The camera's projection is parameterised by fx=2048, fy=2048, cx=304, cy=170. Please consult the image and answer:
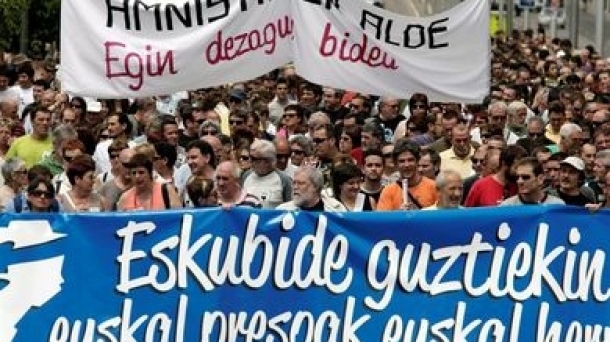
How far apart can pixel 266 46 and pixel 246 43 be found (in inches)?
5.4

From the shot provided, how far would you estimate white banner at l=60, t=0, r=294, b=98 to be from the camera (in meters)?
12.4

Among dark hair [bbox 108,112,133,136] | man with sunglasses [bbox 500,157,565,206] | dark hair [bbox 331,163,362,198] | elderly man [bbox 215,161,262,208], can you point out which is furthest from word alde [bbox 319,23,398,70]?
dark hair [bbox 108,112,133,136]

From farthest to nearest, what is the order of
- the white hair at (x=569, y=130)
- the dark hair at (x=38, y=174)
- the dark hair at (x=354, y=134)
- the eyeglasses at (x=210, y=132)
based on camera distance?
the dark hair at (x=354, y=134), the white hair at (x=569, y=130), the eyeglasses at (x=210, y=132), the dark hair at (x=38, y=174)

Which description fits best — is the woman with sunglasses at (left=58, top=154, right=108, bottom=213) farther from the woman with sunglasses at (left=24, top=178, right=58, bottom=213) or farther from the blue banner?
the blue banner

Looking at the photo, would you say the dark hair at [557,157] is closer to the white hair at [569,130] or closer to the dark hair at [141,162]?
the white hair at [569,130]

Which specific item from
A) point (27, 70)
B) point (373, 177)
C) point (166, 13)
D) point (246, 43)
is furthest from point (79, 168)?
point (27, 70)

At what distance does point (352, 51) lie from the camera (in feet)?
42.1

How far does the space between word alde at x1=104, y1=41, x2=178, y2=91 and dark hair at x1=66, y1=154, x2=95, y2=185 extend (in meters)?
0.80

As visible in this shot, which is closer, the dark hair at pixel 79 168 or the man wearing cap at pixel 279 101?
the dark hair at pixel 79 168

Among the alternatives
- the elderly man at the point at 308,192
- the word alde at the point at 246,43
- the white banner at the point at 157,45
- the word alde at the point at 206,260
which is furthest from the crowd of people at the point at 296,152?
the word alde at the point at 246,43

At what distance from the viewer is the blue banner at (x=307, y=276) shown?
966 centimetres

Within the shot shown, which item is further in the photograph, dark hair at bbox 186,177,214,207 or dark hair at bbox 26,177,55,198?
dark hair at bbox 186,177,214,207

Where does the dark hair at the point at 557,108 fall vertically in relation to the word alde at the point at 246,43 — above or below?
below

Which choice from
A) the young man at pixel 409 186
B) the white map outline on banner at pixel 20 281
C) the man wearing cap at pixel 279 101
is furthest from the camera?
the man wearing cap at pixel 279 101
